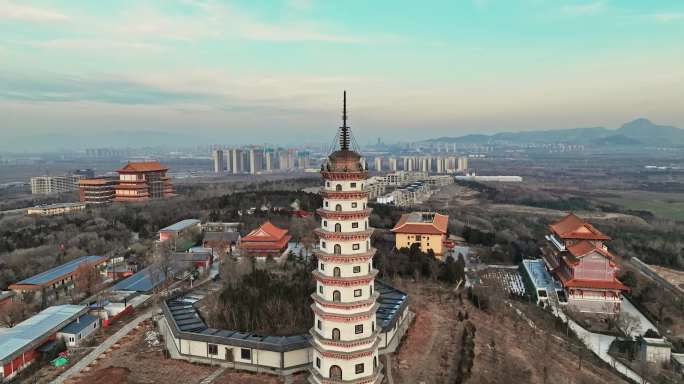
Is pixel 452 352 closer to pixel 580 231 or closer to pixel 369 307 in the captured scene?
pixel 369 307

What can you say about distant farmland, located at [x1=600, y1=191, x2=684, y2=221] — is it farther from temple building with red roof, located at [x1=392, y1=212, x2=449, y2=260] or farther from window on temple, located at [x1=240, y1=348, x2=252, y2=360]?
window on temple, located at [x1=240, y1=348, x2=252, y2=360]

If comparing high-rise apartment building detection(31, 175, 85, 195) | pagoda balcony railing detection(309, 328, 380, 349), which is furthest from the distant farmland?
high-rise apartment building detection(31, 175, 85, 195)

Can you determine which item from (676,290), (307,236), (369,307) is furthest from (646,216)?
(369,307)

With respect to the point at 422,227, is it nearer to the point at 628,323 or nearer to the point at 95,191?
the point at 628,323

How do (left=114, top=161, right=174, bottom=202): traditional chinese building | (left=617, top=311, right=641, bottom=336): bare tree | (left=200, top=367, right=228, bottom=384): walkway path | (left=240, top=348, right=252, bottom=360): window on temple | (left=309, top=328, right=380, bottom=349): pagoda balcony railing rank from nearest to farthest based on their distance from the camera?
(left=309, top=328, right=380, bottom=349): pagoda balcony railing
(left=200, top=367, right=228, bottom=384): walkway path
(left=240, top=348, right=252, bottom=360): window on temple
(left=617, top=311, right=641, bottom=336): bare tree
(left=114, top=161, right=174, bottom=202): traditional chinese building

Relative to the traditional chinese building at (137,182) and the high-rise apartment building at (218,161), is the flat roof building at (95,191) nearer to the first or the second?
the traditional chinese building at (137,182)

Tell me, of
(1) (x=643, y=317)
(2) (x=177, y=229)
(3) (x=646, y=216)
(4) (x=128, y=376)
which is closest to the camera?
(4) (x=128, y=376)
